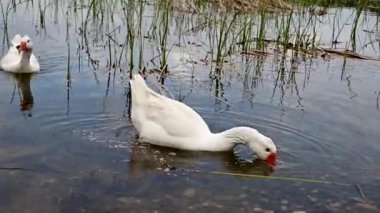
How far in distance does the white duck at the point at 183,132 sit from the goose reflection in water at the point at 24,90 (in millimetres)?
1373

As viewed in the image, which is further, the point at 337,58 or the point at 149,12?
the point at 149,12

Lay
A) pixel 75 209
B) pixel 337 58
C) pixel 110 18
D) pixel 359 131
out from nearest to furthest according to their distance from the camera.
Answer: pixel 75 209 < pixel 359 131 < pixel 337 58 < pixel 110 18

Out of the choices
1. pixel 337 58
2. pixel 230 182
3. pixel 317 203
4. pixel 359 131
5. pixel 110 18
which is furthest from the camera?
pixel 110 18

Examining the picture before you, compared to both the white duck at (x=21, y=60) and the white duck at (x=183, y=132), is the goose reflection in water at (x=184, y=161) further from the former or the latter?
the white duck at (x=21, y=60)

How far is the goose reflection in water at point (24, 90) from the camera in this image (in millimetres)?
7094

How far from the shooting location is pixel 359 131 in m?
6.98

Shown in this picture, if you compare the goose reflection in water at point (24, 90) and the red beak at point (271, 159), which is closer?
the red beak at point (271, 159)

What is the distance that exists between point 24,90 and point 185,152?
286cm

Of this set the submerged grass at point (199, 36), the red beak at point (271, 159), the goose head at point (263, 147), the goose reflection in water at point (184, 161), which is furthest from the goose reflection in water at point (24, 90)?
the red beak at point (271, 159)

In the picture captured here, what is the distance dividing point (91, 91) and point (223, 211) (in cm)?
359

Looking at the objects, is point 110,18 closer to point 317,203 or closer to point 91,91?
point 91,91

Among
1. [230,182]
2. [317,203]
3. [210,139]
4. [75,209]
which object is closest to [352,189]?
[317,203]

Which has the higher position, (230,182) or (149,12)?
(149,12)

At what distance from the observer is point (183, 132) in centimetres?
634
